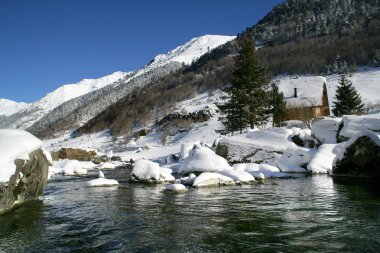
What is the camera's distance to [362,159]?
64.6ft

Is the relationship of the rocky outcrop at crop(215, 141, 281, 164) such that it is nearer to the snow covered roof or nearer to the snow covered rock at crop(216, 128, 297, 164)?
the snow covered rock at crop(216, 128, 297, 164)

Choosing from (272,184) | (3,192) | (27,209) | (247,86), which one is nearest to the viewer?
(3,192)

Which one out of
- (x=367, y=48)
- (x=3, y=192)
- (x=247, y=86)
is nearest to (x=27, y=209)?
(x=3, y=192)

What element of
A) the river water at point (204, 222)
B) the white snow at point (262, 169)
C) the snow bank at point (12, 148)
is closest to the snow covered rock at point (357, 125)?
the white snow at point (262, 169)

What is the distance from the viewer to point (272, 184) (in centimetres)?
1864

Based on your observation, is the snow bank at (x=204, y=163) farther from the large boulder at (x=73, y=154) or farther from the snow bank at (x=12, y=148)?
the large boulder at (x=73, y=154)

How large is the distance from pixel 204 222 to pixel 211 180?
8.21 meters

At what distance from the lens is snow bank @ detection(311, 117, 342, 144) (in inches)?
1001

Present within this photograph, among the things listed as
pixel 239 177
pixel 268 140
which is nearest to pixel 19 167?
pixel 239 177

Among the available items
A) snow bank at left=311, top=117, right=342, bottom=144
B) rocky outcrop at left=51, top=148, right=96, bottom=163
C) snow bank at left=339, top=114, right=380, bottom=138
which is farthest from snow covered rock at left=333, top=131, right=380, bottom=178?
rocky outcrop at left=51, top=148, right=96, bottom=163

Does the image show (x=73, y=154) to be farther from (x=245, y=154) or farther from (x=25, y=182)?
(x=25, y=182)

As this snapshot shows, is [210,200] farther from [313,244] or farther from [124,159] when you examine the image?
[124,159]

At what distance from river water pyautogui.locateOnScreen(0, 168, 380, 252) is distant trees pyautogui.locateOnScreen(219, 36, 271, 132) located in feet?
66.2

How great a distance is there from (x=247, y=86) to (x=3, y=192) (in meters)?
28.0
